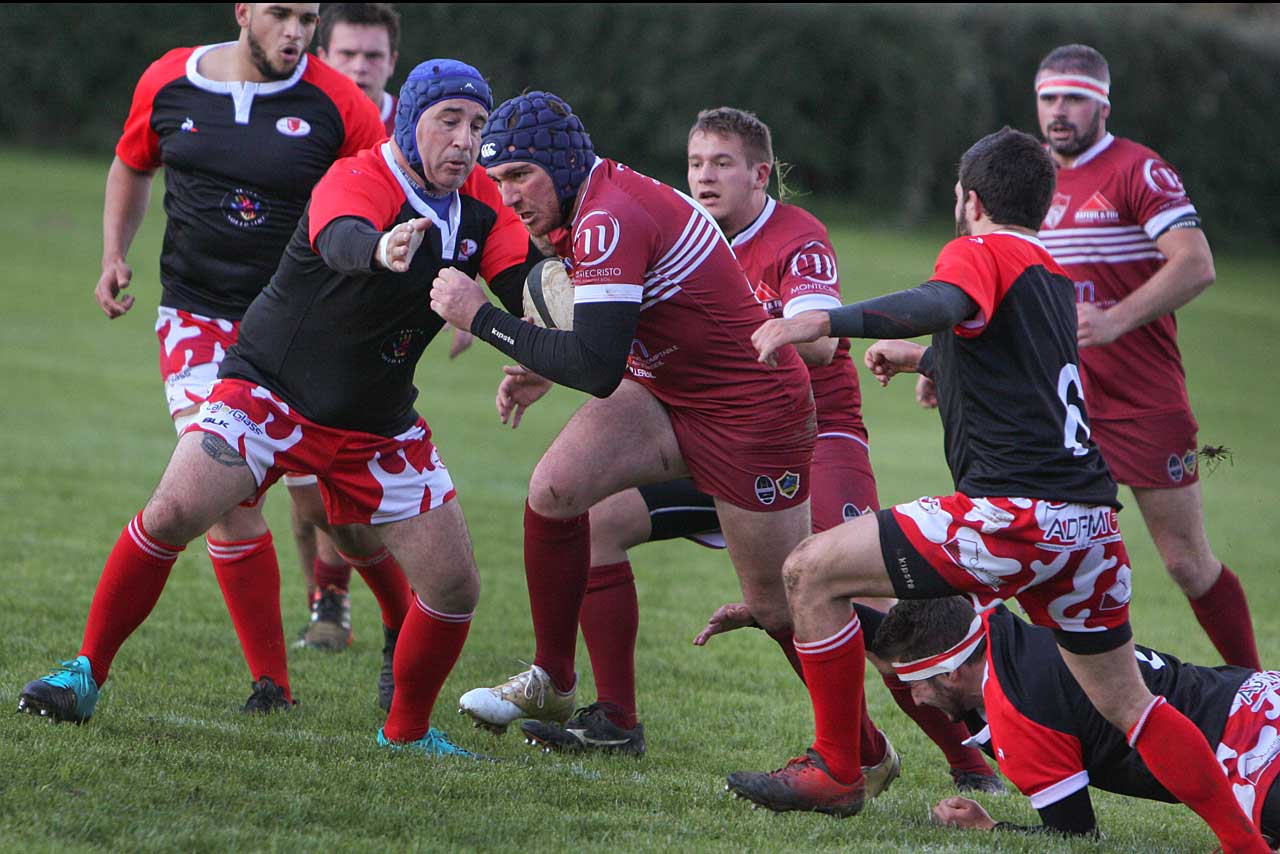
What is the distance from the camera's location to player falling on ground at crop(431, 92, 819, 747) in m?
4.50

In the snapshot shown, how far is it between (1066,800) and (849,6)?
2798 cm

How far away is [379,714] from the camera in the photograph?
566 cm

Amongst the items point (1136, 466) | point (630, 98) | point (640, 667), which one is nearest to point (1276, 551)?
point (1136, 466)

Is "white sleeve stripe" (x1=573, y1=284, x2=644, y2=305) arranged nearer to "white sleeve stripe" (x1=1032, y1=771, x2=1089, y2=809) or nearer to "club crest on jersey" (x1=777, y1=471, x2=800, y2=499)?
"club crest on jersey" (x1=777, y1=471, x2=800, y2=499)

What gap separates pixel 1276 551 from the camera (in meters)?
11.5

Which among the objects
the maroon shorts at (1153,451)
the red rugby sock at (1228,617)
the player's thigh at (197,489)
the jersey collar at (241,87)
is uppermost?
the jersey collar at (241,87)

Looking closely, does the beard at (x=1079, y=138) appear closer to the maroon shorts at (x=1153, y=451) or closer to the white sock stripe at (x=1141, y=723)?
A: the maroon shorts at (x=1153, y=451)

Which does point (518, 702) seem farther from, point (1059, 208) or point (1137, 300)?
point (1059, 208)

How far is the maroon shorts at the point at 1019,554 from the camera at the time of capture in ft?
13.4

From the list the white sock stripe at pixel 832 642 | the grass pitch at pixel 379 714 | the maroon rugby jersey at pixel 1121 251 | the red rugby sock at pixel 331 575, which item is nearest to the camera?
the grass pitch at pixel 379 714

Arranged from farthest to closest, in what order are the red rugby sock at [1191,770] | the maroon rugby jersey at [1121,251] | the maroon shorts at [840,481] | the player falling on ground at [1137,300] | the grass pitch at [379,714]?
the maroon rugby jersey at [1121,251] < the player falling on ground at [1137,300] < the maroon shorts at [840,481] < the red rugby sock at [1191,770] < the grass pitch at [379,714]

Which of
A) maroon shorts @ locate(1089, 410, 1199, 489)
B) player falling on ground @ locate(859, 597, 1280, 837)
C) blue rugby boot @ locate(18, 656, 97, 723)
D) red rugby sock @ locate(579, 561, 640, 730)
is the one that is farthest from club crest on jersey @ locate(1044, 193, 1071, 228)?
blue rugby boot @ locate(18, 656, 97, 723)

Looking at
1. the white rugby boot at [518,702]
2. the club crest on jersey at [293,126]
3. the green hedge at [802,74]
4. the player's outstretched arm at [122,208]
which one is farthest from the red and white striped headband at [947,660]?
the green hedge at [802,74]

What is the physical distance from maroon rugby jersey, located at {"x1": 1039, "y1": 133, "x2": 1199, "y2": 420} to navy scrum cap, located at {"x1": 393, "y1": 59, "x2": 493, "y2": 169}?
117 inches
